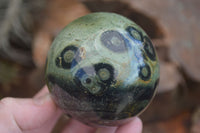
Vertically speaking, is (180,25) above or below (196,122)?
above

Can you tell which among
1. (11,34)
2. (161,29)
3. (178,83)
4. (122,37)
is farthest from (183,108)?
(11,34)

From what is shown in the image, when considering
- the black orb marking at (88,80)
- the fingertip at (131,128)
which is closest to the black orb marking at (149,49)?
the black orb marking at (88,80)

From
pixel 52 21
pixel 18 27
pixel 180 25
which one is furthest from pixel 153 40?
pixel 18 27

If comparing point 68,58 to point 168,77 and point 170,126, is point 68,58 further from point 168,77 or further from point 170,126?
point 170,126

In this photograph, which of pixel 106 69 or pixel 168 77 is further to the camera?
pixel 168 77

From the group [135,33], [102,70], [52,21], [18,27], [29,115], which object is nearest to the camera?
[102,70]

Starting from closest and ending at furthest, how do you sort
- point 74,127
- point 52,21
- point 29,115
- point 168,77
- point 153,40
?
point 29,115 → point 74,127 → point 168,77 → point 153,40 → point 52,21

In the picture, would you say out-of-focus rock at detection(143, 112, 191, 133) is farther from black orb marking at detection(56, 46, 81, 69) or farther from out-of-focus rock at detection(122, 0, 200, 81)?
black orb marking at detection(56, 46, 81, 69)

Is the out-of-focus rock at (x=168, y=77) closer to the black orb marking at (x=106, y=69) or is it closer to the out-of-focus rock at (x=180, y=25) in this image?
the out-of-focus rock at (x=180, y=25)
